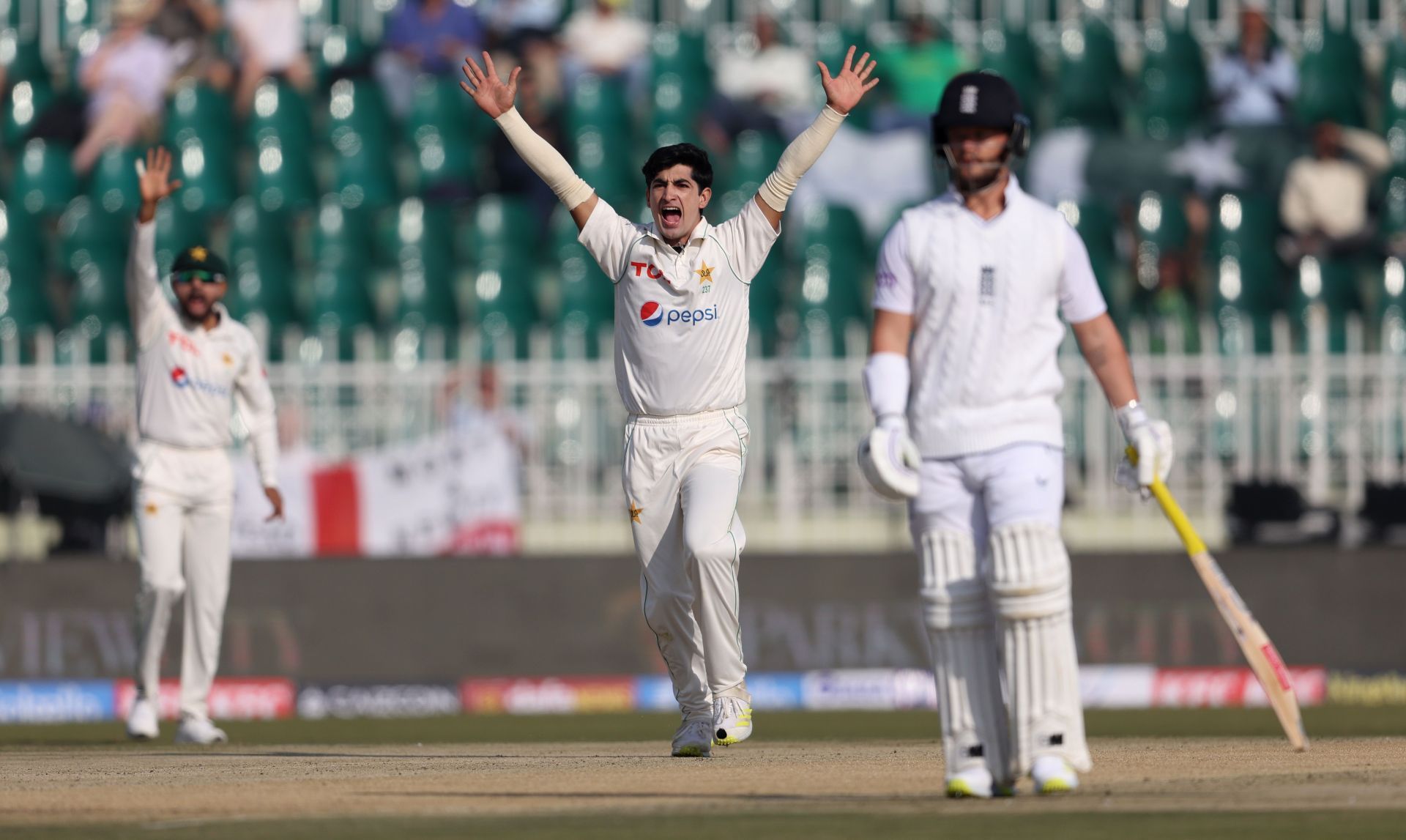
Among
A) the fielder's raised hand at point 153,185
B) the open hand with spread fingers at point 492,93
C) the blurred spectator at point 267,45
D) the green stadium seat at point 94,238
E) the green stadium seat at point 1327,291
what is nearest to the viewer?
the open hand with spread fingers at point 492,93

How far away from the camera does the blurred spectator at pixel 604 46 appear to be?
1730 cm

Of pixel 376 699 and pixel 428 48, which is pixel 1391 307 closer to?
pixel 376 699

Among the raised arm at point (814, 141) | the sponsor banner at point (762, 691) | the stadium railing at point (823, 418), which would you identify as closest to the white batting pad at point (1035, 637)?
the raised arm at point (814, 141)

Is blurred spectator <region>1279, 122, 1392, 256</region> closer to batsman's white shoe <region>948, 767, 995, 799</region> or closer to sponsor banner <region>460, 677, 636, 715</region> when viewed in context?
sponsor banner <region>460, 677, 636, 715</region>

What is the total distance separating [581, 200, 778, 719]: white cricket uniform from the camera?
Result: 732 cm

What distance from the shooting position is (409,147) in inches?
681

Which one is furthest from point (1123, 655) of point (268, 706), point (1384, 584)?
point (268, 706)

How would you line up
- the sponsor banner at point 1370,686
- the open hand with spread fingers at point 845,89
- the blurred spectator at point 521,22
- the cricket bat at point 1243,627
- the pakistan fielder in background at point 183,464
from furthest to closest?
1. the blurred spectator at point 521,22
2. the sponsor banner at point 1370,686
3. the pakistan fielder in background at point 183,464
4. the open hand with spread fingers at point 845,89
5. the cricket bat at point 1243,627

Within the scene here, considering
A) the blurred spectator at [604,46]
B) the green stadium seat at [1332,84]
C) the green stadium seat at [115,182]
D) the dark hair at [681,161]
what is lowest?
the dark hair at [681,161]

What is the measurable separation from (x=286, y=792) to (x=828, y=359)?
299 inches

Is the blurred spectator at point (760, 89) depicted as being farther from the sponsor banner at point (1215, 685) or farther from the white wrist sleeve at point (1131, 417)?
the white wrist sleeve at point (1131, 417)

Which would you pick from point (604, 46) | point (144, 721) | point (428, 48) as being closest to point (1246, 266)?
point (604, 46)

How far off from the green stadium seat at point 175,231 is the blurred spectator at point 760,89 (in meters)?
3.88

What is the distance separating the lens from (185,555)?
9750mm
